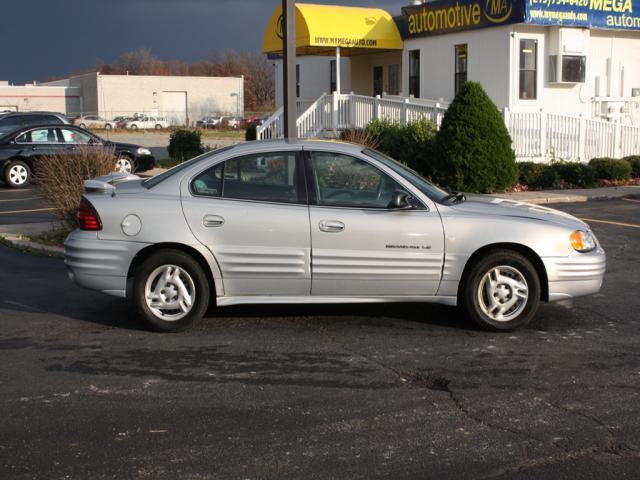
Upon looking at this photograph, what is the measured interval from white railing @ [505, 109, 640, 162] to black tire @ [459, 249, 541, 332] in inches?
545

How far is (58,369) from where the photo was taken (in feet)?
20.6

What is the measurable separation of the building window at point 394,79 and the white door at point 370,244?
2065cm

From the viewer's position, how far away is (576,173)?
20.1 metres

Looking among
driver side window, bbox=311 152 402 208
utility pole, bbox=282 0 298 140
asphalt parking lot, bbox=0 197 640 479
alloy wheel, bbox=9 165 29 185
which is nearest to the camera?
asphalt parking lot, bbox=0 197 640 479

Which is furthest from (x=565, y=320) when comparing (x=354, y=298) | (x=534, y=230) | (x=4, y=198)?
(x=4, y=198)

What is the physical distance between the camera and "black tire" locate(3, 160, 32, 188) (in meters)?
21.7

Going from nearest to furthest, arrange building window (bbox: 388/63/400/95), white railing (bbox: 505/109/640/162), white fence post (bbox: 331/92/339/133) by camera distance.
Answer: white railing (bbox: 505/109/640/162)
white fence post (bbox: 331/92/339/133)
building window (bbox: 388/63/400/95)

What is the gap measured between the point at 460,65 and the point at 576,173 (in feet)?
18.1

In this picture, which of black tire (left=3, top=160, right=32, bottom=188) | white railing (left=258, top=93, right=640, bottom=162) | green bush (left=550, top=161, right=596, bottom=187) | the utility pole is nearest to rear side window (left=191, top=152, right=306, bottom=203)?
the utility pole

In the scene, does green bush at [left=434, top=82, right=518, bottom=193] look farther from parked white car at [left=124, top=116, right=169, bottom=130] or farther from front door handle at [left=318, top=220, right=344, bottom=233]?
parked white car at [left=124, top=116, right=169, bottom=130]

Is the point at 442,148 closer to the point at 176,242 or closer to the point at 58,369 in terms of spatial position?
the point at 176,242

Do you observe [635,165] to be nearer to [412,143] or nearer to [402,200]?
[412,143]

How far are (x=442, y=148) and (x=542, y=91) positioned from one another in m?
5.76

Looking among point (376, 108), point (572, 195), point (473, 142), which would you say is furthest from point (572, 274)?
point (376, 108)
